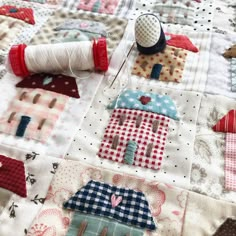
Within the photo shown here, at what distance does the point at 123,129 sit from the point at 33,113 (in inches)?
11.1

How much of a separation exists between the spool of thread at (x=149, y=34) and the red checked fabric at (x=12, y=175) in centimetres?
57

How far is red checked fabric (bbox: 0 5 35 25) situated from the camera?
1.41 metres

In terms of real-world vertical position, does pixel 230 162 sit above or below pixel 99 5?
below

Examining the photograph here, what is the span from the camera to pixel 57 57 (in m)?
1.18

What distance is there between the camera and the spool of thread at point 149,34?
1193 millimetres

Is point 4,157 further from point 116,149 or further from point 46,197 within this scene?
point 116,149

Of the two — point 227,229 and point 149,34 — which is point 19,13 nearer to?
point 149,34

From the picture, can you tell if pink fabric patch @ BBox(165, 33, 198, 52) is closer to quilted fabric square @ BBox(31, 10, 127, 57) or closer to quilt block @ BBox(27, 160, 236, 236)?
quilted fabric square @ BBox(31, 10, 127, 57)

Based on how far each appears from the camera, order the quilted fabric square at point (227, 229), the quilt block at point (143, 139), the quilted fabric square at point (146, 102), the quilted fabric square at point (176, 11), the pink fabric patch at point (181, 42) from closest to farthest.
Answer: the quilted fabric square at point (227, 229) < the quilt block at point (143, 139) < the quilted fabric square at point (146, 102) < the pink fabric patch at point (181, 42) < the quilted fabric square at point (176, 11)

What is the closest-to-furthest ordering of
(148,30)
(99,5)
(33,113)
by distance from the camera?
(33,113) < (148,30) < (99,5)

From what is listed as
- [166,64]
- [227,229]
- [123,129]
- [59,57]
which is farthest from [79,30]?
[227,229]

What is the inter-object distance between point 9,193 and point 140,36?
2.16ft

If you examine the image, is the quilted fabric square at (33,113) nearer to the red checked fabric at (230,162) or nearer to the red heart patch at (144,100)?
the red heart patch at (144,100)

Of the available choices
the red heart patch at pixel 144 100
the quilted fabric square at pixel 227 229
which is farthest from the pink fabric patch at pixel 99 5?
the quilted fabric square at pixel 227 229
